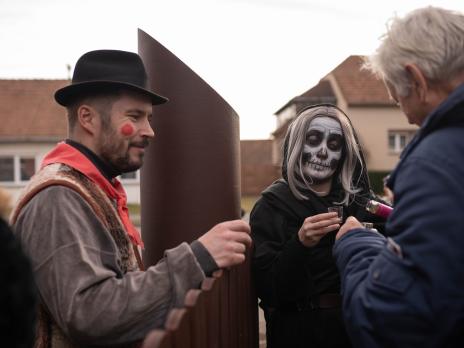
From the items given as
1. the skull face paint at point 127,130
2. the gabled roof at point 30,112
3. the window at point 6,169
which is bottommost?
the window at point 6,169

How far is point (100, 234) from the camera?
1.81m

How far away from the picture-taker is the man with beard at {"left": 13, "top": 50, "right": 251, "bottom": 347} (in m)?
1.67

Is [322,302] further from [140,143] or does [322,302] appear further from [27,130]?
[27,130]

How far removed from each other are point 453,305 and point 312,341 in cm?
136

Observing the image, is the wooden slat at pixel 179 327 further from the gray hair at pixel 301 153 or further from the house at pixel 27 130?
the house at pixel 27 130

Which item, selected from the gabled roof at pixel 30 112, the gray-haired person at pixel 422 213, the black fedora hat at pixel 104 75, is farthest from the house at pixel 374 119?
the gray-haired person at pixel 422 213

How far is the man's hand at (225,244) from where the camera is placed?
1874mm

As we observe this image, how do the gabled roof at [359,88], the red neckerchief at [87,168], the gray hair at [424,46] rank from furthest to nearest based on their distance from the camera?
1. the gabled roof at [359,88]
2. the red neckerchief at [87,168]
3. the gray hair at [424,46]

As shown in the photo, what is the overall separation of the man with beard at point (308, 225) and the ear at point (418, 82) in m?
0.92

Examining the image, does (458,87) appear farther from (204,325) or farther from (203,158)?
(203,158)

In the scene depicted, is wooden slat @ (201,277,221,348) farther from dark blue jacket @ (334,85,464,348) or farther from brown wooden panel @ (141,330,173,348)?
dark blue jacket @ (334,85,464,348)

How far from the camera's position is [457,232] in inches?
56.0

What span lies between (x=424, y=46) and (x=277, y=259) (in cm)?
142

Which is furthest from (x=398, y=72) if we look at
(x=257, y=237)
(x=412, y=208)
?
(x=257, y=237)
